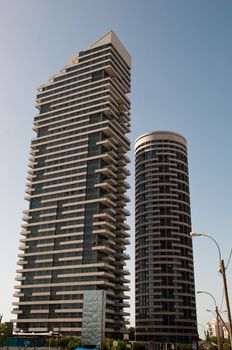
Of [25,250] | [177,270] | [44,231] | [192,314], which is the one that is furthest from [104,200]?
[192,314]

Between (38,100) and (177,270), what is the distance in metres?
89.1

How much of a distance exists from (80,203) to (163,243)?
5158 cm

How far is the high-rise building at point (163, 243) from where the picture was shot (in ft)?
504

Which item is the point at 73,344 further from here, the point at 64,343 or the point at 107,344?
the point at 107,344

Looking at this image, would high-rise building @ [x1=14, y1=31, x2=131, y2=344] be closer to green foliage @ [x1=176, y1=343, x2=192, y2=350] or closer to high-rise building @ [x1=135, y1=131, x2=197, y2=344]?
green foliage @ [x1=176, y1=343, x2=192, y2=350]

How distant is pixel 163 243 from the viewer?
547ft

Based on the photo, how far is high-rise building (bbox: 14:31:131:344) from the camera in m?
120

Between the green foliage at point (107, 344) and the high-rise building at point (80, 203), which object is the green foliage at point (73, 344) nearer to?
the high-rise building at point (80, 203)

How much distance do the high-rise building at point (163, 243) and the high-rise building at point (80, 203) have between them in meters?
31.3

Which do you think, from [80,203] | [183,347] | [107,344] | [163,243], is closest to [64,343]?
[107,344]

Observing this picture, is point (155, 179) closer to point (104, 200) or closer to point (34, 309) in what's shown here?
point (104, 200)

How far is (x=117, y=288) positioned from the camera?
127500mm

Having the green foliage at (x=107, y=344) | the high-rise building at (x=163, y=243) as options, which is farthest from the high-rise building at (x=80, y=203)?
the high-rise building at (x=163, y=243)

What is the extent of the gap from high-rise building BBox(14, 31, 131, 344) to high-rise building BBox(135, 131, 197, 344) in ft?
103
